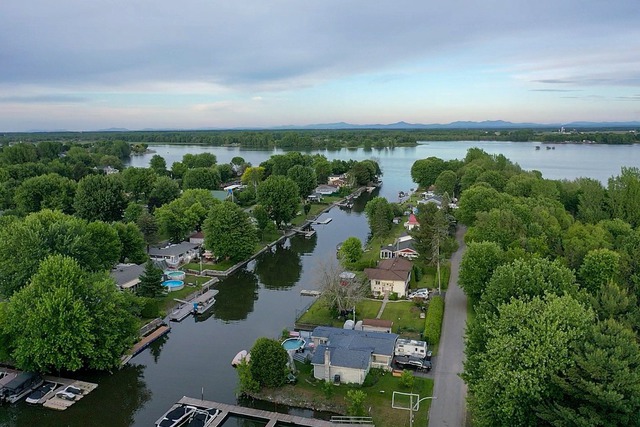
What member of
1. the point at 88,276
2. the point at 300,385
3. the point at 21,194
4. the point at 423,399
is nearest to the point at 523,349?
the point at 423,399

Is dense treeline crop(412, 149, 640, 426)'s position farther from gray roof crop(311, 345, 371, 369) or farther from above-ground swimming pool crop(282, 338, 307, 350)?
above-ground swimming pool crop(282, 338, 307, 350)

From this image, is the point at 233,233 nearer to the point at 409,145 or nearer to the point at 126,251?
the point at 126,251

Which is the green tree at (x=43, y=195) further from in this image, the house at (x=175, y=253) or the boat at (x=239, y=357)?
the boat at (x=239, y=357)

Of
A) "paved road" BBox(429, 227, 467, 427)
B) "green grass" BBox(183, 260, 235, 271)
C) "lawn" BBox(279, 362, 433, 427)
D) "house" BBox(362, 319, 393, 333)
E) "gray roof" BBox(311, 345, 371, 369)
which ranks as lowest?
"lawn" BBox(279, 362, 433, 427)

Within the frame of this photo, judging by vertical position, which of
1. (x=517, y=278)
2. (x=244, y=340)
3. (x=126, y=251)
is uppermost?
(x=517, y=278)

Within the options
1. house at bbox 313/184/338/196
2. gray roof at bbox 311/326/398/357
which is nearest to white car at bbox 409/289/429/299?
gray roof at bbox 311/326/398/357
